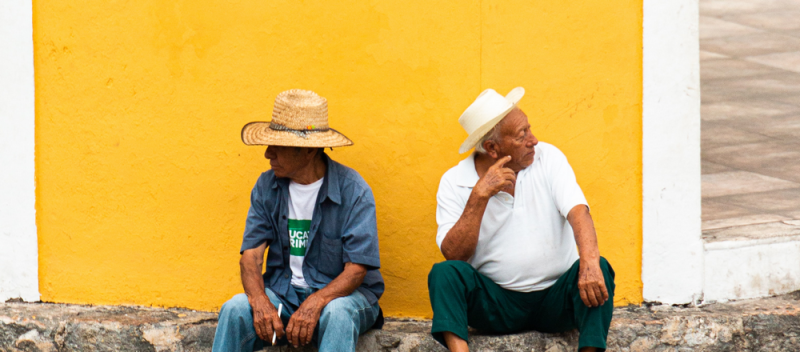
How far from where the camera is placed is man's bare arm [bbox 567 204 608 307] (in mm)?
3156

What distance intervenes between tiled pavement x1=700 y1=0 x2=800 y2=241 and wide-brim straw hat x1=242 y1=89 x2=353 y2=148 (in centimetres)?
197

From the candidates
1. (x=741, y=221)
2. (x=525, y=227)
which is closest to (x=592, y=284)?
(x=525, y=227)

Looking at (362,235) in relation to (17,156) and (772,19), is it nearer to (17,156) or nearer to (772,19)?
(17,156)

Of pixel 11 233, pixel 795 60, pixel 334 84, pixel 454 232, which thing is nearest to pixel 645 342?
pixel 454 232

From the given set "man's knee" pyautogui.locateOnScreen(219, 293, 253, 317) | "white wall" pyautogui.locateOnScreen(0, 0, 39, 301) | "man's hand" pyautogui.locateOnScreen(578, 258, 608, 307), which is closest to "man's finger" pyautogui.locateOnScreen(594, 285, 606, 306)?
"man's hand" pyautogui.locateOnScreen(578, 258, 608, 307)

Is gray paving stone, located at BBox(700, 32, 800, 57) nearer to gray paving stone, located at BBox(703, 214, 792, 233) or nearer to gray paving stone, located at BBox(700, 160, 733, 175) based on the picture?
gray paving stone, located at BBox(700, 160, 733, 175)

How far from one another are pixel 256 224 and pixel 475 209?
962 millimetres

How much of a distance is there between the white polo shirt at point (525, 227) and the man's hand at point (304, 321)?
58 cm

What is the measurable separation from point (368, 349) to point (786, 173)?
3.46 meters

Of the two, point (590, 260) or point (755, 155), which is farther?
point (755, 155)

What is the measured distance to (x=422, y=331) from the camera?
3758 millimetres

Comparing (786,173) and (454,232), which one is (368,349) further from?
(786,173)

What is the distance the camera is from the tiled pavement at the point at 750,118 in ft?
15.3

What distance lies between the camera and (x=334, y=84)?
12.4 feet
